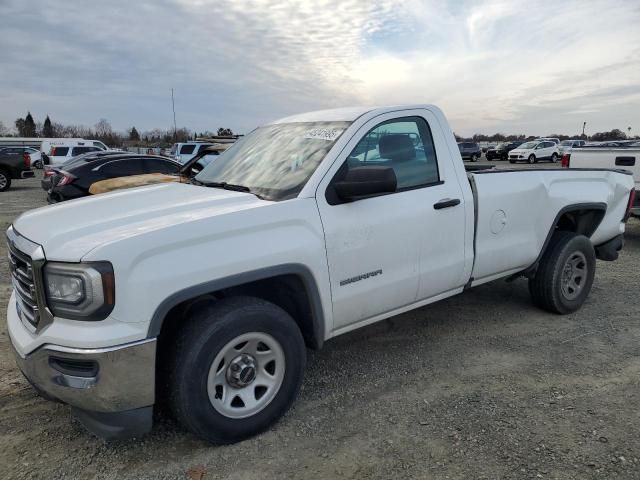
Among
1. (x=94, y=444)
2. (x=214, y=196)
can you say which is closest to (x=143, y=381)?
(x=94, y=444)

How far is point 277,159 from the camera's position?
3.50 metres

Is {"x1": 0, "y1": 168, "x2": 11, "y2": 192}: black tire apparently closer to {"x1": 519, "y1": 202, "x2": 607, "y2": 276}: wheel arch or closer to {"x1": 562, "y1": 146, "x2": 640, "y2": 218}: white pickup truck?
{"x1": 562, "y1": 146, "x2": 640, "y2": 218}: white pickup truck

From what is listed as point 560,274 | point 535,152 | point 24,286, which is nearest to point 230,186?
point 24,286

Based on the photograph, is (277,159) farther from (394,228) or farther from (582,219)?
(582,219)

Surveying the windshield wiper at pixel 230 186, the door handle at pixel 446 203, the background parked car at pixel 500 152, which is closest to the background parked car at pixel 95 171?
the windshield wiper at pixel 230 186

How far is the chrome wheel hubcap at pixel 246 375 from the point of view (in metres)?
2.73

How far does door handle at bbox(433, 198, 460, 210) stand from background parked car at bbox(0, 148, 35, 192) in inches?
777

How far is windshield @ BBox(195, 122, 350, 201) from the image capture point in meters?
3.17

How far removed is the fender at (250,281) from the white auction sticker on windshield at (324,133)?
0.98m

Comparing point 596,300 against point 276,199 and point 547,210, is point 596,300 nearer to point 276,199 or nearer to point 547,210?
point 547,210

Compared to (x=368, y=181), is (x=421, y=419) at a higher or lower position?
lower

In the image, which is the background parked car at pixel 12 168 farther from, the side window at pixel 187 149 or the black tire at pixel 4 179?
the side window at pixel 187 149

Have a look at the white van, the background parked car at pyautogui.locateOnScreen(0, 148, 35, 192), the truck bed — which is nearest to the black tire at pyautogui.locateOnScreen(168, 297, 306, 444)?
the truck bed

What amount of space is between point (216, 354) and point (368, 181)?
1.30 metres
